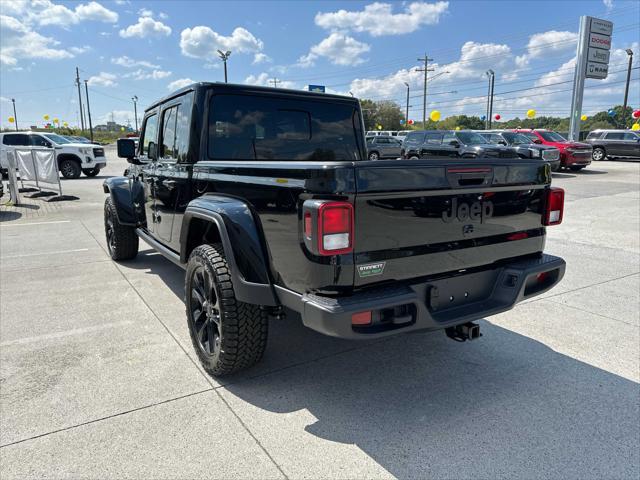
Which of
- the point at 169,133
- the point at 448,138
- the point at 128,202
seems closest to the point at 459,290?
the point at 169,133

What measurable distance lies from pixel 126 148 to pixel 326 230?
3729 mm

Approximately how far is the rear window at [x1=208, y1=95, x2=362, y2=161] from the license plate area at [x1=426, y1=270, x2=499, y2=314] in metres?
1.89

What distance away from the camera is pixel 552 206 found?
3.09 m

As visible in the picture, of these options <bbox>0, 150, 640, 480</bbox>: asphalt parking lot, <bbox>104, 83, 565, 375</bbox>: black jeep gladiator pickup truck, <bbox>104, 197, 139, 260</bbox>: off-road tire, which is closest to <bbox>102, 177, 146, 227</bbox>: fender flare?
<bbox>104, 197, 139, 260</bbox>: off-road tire

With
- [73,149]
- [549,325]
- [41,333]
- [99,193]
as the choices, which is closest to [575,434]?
[549,325]

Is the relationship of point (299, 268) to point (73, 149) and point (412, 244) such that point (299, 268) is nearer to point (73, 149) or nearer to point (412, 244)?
point (412, 244)

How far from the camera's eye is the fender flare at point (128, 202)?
17.4 feet

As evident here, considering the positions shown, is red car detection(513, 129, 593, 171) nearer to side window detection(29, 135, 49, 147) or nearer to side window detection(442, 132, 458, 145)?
side window detection(442, 132, 458, 145)

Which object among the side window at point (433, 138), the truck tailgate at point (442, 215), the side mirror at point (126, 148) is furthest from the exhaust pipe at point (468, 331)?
the side window at point (433, 138)

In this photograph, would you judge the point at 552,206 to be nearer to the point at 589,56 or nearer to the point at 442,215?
the point at 442,215

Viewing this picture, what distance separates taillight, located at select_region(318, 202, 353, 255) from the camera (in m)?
2.15

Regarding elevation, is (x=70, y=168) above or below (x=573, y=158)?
below

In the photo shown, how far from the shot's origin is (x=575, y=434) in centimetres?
253

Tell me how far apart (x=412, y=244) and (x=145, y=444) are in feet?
5.83
